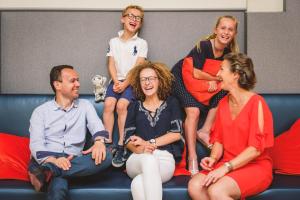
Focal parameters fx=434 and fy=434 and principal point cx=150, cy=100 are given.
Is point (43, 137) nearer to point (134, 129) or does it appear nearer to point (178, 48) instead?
point (134, 129)

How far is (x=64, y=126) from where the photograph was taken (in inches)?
130

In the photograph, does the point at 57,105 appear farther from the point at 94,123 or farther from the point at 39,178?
the point at 39,178

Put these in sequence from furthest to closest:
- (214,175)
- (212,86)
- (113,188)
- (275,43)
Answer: (275,43)
(212,86)
(113,188)
(214,175)

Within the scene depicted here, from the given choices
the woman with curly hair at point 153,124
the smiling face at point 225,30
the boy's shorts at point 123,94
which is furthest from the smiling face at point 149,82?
the smiling face at point 225,30

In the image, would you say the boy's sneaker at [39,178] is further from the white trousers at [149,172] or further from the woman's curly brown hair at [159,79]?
the woman's curly brown hair at [159,79]

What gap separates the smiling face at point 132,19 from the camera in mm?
3923

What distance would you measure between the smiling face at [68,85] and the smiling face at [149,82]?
0.51 metres

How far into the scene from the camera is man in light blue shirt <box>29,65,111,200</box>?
2.94 metres

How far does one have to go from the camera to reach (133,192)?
2826 mm

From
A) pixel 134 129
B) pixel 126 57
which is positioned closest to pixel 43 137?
pixel 134 129

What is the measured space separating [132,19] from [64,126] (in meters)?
1.22

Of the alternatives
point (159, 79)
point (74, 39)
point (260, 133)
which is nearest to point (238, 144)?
point (260, 133)

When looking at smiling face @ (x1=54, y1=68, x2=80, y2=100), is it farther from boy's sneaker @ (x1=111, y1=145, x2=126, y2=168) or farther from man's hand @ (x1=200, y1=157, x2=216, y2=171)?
man's hand @ (x1=200, y1=157, x2=216, y2=171)

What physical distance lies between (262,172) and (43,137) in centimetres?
158
